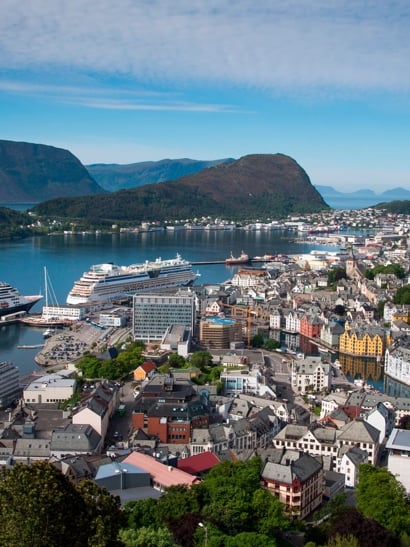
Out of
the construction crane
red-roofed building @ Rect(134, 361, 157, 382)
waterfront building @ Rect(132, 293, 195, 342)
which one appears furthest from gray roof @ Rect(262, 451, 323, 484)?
the construction crane

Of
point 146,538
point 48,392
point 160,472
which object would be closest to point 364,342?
point 48,392

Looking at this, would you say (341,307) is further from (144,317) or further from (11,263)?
(11,263)

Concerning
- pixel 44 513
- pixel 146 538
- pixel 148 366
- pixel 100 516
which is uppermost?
pixel 44 513

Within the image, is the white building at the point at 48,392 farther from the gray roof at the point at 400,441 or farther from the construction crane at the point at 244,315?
the construction crane at the point at 244,315

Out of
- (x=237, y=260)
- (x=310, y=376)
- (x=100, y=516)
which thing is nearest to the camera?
(x=100, y=516)

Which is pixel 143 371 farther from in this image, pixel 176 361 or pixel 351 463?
pixel 351 463

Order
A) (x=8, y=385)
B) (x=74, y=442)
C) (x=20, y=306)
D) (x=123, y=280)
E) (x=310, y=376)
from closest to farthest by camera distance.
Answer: (x=74, y=442) → (x=8, y=385) → (x=310, y=376) → (x=20, y=306) → (x=123, y=280)

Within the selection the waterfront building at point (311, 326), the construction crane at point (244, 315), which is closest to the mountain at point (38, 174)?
the construction crane at point (244, 315)
